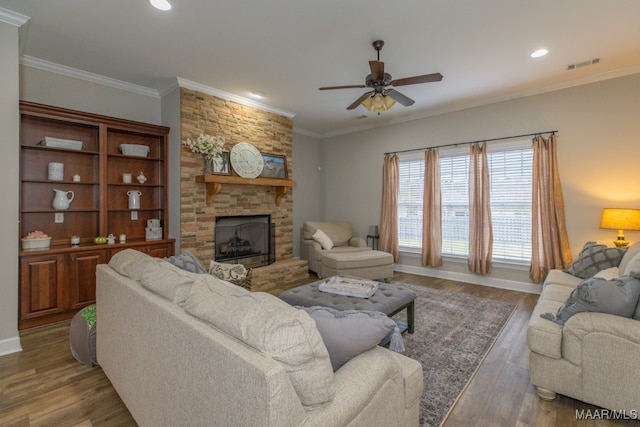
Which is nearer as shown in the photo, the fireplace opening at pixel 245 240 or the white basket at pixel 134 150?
the white basket at pixel 134 150

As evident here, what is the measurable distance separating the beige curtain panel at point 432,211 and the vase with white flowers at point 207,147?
11.3 ft

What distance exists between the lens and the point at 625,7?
2.47 metres

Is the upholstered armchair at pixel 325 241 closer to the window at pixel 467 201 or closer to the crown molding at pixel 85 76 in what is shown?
the window at pixel 467 201

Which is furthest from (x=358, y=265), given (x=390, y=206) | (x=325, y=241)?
(x=390, y=206)

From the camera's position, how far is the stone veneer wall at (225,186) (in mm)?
3984

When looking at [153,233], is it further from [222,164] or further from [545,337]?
[545,337]

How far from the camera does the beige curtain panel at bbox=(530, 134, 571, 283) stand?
4000mm

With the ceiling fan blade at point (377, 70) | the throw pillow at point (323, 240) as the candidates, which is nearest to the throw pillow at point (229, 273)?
the throw pillow at point (323, 240)

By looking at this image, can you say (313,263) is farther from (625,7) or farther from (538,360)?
(625,7)

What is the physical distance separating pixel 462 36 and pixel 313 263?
151 inches

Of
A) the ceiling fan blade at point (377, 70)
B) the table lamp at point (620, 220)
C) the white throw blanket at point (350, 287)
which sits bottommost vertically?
the white throw blanket at point (350, 287)

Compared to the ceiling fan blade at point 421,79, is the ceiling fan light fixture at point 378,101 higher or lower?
lower

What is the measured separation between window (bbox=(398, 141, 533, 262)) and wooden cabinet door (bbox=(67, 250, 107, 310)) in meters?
4.71

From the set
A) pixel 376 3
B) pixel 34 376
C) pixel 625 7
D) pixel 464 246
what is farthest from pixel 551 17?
pixel 34 376
